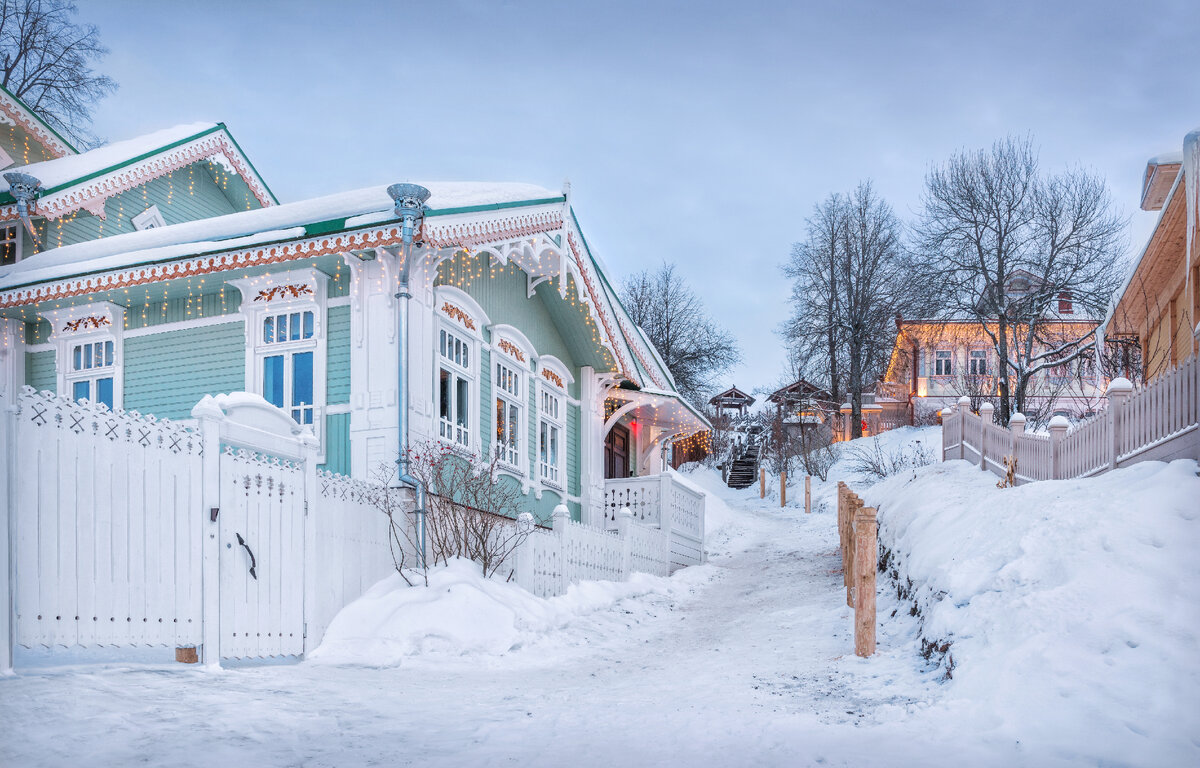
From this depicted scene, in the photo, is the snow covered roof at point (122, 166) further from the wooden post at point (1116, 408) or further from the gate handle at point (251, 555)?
the wooden post at point (1116, 408)

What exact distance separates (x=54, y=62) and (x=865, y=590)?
16337mm

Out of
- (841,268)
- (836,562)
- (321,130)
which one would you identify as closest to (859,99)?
(321,130)

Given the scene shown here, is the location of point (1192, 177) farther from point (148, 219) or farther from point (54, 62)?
point (54, 62)

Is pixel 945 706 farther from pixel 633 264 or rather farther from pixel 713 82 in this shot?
pixel 633 264

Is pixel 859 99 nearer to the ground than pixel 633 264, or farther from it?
nearer to the ground

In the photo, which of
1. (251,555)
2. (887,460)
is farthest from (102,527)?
(887,460)

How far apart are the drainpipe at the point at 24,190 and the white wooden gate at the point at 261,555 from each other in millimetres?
8491

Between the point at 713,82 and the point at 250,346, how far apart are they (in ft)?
22.0

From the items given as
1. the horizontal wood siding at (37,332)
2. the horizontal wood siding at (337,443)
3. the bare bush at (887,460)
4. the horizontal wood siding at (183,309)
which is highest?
the horizontal wood siding at (183,309)

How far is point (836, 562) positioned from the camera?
1498 centimetres

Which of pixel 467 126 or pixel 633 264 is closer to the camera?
pixel 467 126

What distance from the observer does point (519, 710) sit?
6.00m

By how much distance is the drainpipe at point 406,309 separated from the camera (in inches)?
356

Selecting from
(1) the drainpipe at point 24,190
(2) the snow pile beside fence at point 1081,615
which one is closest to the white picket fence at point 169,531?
(2) the snow pile beside fence at point 1081,615
